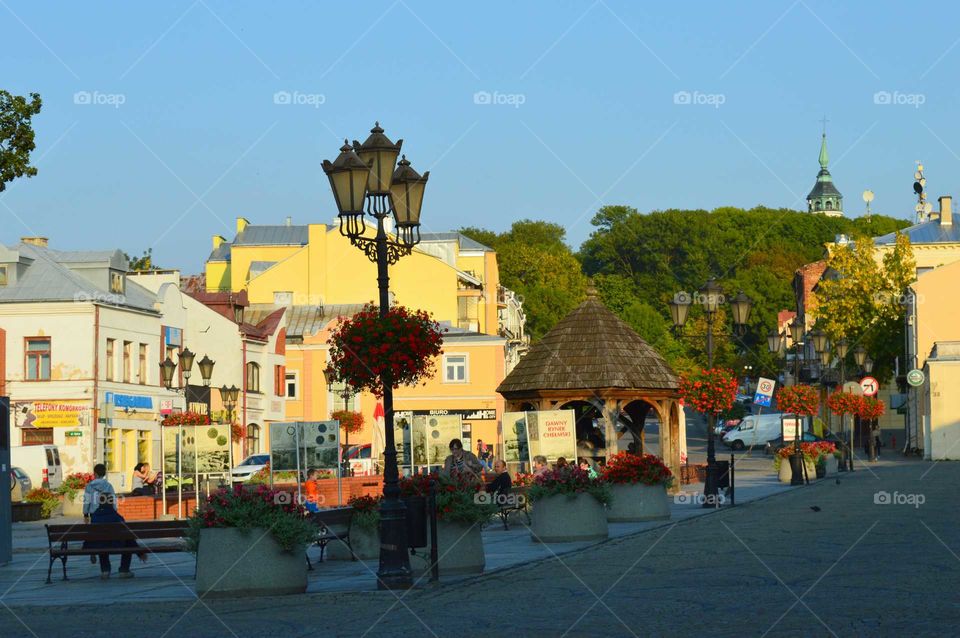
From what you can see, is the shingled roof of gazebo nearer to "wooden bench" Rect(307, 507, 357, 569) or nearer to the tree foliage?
"wooden bench" Rect(307, 507, 357, 569)

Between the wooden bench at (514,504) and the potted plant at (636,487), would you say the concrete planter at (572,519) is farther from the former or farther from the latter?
the potted plant at (636,487)

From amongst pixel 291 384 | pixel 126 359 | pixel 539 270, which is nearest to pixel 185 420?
pixel 126 359

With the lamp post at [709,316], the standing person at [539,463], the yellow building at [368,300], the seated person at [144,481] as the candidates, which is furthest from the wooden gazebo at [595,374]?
the yellow building at [368,300]

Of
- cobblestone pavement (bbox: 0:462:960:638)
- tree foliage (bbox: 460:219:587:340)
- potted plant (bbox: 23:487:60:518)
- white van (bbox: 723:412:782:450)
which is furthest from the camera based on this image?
tree foliage (bbox: 460:219:587:340)

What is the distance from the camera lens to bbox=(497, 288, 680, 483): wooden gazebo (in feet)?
118

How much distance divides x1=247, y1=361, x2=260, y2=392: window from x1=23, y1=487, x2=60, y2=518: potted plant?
24.2 metres

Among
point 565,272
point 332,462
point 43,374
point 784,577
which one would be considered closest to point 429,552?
point 784,577

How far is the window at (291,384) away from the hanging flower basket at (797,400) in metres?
27.6

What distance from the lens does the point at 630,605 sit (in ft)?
42.5

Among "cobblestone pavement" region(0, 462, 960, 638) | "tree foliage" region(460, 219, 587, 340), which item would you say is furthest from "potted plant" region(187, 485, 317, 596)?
"tree foliage" region(460, 219, 587, 340)

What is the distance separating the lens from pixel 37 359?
52.0 metres

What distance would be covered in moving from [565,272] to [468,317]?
24.5m

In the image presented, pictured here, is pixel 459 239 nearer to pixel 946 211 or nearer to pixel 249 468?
pixel 946 211

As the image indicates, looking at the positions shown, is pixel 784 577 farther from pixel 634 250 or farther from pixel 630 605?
pixel 634 250
